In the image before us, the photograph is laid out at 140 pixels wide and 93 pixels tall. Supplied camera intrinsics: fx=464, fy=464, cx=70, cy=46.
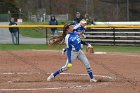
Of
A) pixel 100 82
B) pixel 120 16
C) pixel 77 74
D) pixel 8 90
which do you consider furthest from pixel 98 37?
pixel 8 90

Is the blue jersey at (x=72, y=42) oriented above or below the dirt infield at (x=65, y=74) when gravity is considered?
above

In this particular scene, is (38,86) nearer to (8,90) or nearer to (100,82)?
(8,90)

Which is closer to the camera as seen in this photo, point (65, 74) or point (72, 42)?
point (72, 42)

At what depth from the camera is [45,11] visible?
63.9 meters

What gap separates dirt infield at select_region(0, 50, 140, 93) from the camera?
40.5ft

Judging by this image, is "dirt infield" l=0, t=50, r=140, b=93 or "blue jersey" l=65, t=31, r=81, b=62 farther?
"blue jersey" l=65, t=31, r=81, b=62

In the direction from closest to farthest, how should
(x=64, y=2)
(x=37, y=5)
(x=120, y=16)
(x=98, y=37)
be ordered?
(x=98, y=37) < (x=120, y=16) < (x=64, y=2) < (x=37, y=5)

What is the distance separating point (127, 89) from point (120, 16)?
79.5 ft

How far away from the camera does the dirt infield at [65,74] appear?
1234cm

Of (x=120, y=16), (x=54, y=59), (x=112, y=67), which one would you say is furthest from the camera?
(x=120, y=16)

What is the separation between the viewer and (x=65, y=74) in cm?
1608

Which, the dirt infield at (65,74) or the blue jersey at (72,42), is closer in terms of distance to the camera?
the dirt infield at (65,74)

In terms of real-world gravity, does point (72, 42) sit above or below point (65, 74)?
above

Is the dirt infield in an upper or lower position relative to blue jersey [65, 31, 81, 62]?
lower
